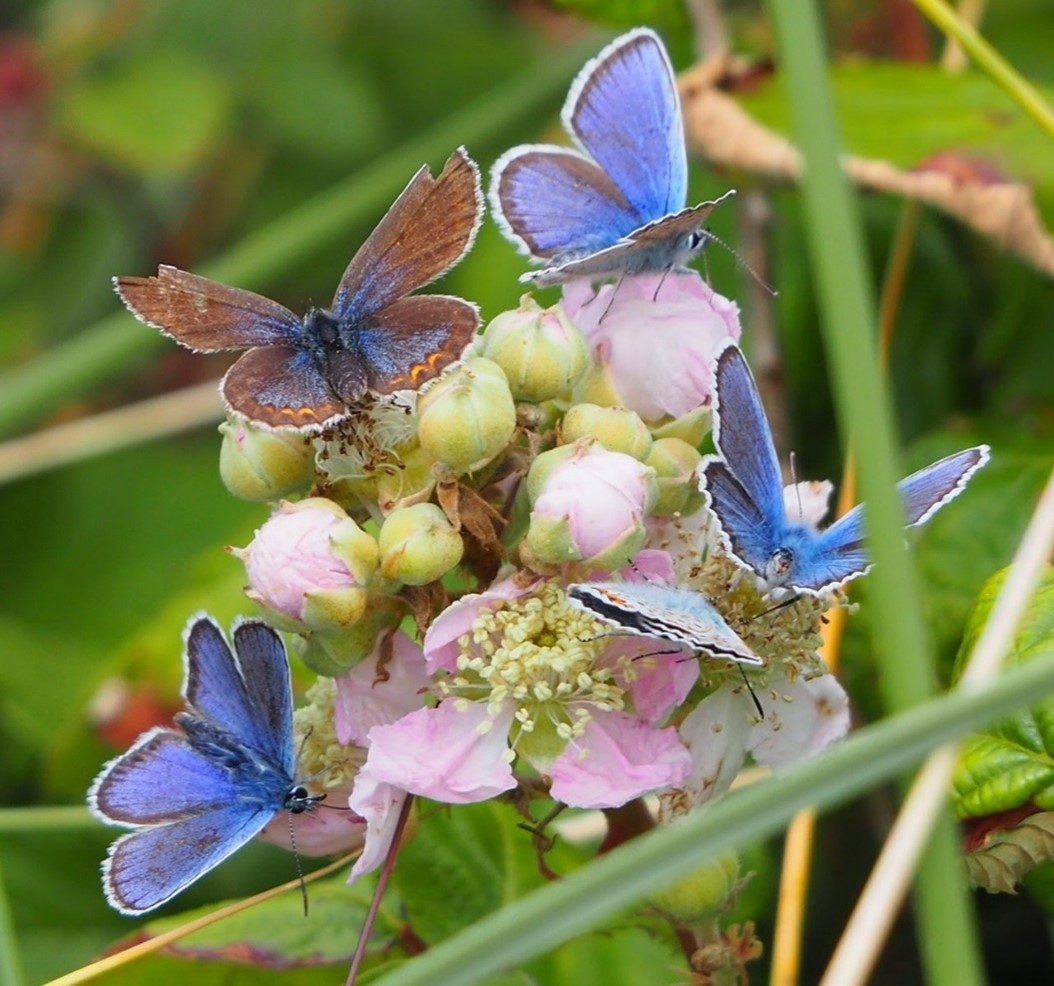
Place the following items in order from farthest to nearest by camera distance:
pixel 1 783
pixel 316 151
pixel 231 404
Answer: pixel 316 151
pixel 1 783
pixel 231 404

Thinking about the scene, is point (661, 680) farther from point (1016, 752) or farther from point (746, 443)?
point (1016, 752)

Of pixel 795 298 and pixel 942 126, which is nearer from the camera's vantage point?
pixel 942 126

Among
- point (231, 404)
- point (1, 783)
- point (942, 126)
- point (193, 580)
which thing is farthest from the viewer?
point (1, 783)

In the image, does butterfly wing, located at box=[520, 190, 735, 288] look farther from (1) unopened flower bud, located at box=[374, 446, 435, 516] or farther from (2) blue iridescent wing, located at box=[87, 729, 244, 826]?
(2) blue iridescent wing, located at box=[87, 729, 244, 826]

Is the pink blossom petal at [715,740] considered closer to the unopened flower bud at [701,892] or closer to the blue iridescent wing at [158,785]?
the unopened flower bud at [701,892]

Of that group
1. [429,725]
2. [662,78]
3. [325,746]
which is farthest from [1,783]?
[662,78]

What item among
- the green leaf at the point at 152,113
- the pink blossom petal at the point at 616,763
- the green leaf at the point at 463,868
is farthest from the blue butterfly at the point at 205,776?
the green leaf at the point at 152,113

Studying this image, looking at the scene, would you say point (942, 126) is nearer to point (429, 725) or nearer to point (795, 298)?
point (795, 298)
